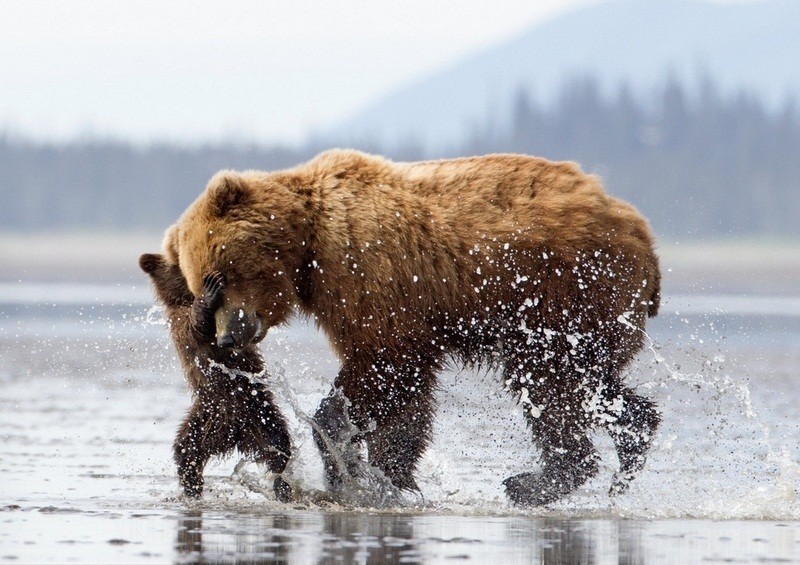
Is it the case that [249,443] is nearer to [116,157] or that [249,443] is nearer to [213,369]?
[213,369]

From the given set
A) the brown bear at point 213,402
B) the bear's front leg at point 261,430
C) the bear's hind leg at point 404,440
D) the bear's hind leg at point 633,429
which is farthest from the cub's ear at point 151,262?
the bear's hind leg at point 633,429

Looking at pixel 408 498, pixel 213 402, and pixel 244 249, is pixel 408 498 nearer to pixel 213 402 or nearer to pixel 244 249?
pixel 213 402

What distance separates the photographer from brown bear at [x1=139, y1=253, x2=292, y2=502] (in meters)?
7.60

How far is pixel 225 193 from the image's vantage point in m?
7.30

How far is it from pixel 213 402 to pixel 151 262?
0.77m

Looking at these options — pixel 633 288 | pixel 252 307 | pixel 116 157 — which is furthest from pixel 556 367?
pixel 116 157

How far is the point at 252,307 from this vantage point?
7367 millimetres

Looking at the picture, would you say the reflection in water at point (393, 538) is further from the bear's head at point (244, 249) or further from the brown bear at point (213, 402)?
the bear's head at point (244, 249)

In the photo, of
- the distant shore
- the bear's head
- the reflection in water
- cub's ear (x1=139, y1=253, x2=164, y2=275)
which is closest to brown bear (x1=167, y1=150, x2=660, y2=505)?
the bear's head

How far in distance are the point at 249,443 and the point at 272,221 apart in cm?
118

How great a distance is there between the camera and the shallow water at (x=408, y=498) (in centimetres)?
595

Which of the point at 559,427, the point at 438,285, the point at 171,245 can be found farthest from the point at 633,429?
the point at 171,245

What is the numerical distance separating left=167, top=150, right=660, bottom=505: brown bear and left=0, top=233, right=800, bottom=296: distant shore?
3143 cm

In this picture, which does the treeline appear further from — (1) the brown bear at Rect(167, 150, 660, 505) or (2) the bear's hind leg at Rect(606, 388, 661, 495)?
(1) the brown bear at Rect(167, 150, 660, 505)
